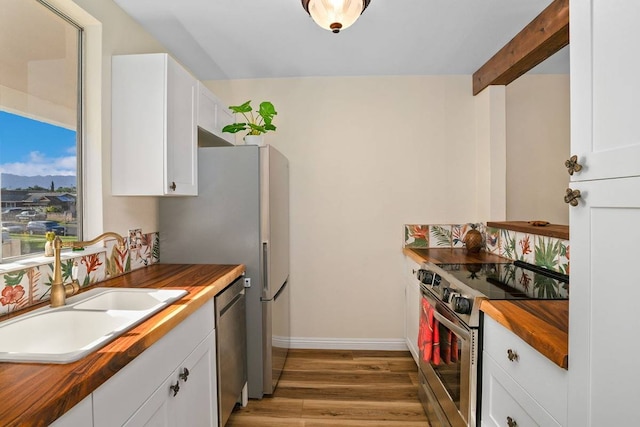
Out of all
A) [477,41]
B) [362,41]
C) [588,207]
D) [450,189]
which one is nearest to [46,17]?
[362,41]

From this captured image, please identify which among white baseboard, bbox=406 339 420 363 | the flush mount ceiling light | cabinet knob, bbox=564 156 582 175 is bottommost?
white baseboard, bbox=406 339 420 363

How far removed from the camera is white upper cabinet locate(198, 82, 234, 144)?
7.72 feet

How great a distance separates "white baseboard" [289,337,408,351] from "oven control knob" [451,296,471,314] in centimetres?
169

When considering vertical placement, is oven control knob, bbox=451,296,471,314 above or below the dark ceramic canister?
below

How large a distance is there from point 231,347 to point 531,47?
2.53 meters

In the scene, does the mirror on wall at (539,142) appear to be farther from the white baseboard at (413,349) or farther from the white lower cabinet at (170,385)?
the white lower cabinet at (170,385)

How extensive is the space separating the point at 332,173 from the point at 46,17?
210 cm

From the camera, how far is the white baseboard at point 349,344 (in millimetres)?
3141

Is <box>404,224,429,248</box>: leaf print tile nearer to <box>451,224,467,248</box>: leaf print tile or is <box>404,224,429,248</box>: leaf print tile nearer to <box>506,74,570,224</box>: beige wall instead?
<box>451,224,467,248</box>: leaf print tile

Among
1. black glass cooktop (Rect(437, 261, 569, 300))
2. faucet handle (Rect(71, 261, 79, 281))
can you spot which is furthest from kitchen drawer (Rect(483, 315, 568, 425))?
faucet handle (Rect(71, 261, 79, 281))

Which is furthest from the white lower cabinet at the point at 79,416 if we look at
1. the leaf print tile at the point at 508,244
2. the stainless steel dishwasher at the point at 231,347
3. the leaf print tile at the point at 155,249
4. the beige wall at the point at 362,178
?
the leaf print tile at the point at 508,244

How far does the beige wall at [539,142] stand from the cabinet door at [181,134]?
2527 millimetres

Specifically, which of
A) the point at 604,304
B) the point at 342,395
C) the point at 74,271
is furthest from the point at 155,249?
the point at 604,304

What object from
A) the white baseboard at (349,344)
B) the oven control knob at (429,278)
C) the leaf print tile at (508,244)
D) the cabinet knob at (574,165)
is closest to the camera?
the cabinet knob at (574,165)
